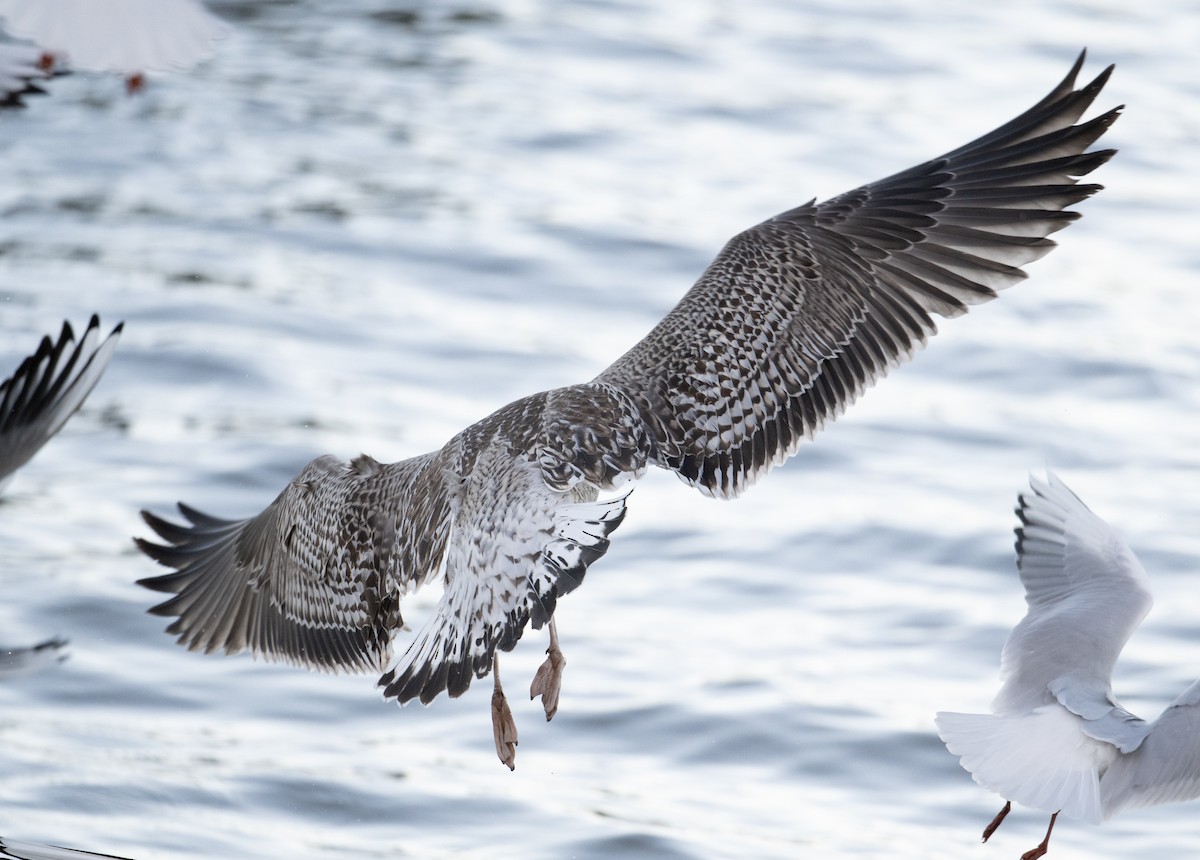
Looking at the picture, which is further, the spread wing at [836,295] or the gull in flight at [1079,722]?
the spread wing at [836,295]

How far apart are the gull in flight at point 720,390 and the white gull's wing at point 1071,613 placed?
2.45 ft

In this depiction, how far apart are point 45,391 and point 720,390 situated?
183cm

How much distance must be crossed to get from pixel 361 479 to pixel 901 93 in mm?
8216

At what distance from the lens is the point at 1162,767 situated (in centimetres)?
508

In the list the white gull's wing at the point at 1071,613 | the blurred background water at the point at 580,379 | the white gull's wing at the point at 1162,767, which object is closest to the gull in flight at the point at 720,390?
the white gull's wing at the point at 1071,613

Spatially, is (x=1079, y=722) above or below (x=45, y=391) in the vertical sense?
below

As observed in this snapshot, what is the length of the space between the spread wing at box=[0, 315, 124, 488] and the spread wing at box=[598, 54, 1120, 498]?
4.72 feet

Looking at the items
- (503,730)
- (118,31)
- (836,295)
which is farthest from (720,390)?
(118,31)

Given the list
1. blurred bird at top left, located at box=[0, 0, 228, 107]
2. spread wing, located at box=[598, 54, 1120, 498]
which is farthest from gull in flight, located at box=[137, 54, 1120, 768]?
blurred bird at top left, located at box=[0, 0, 228, 107]

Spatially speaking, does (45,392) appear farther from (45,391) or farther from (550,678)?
(550,678)

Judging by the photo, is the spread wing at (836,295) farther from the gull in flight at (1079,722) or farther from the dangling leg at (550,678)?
the gull in flight at (1079,722)

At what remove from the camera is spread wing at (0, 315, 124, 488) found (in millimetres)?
5148

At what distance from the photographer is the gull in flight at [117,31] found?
4.34 metres

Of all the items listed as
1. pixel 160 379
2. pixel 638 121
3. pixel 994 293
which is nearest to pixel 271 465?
pixel 160 379
